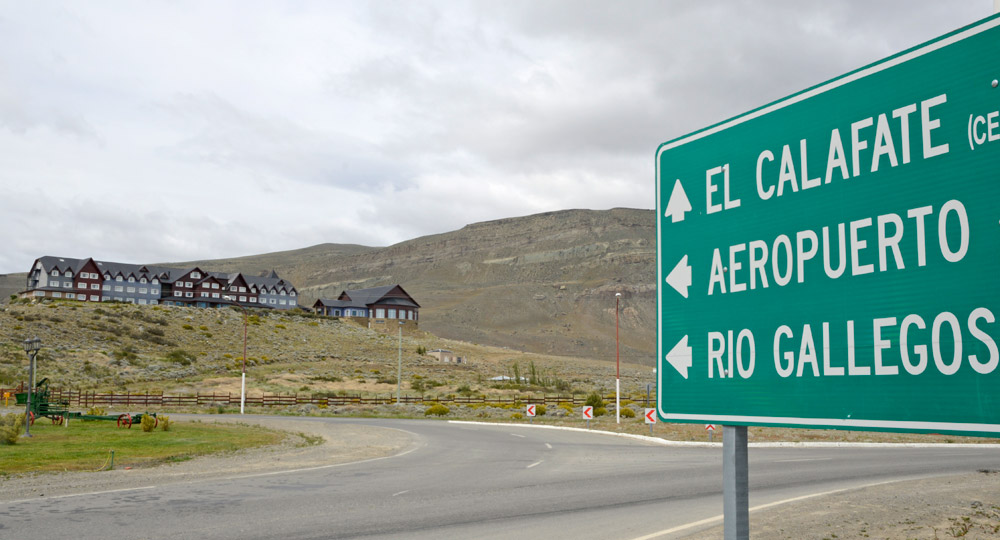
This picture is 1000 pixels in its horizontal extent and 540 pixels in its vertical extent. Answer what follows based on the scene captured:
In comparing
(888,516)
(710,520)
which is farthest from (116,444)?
(888,516)

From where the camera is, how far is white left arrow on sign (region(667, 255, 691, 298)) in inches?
111

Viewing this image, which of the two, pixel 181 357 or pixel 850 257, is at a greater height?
pixel 850 257

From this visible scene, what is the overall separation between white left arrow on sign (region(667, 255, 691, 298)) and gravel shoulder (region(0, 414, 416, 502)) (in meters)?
13.7

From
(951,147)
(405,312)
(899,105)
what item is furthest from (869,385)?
(405,312)

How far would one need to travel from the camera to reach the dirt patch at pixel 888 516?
31.6ft

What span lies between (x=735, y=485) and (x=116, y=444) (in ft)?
83.3

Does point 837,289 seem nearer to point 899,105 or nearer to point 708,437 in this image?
point 899,105

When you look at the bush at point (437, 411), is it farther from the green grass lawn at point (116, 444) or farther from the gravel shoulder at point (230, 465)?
the gravel shoulder at point (230, 465)

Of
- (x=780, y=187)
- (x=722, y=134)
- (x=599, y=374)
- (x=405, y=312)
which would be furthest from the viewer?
(x=405, y=312)

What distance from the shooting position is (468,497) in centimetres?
1298

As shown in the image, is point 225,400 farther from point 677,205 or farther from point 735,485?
point 735,485

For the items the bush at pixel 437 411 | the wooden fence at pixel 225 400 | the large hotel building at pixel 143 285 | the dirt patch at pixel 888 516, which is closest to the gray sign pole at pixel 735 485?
the dirt patch at pixel 888 516

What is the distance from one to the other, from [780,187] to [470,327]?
16245 cm

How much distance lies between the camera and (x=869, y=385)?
82.7 inches
